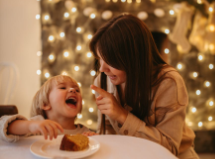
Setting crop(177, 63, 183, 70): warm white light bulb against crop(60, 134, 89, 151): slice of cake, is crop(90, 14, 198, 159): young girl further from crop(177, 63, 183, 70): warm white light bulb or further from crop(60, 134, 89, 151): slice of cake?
crop(177, 63, 183, 70): warm white light bulb

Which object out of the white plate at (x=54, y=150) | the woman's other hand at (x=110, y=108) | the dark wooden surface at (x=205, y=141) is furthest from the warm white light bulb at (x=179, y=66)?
the white plate at (x=54, y=150)

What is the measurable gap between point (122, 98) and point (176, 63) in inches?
55.9

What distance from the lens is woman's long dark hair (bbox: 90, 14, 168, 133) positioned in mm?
938

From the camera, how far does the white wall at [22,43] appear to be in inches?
65.8

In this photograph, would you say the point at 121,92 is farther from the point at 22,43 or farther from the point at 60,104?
the point at 22,43

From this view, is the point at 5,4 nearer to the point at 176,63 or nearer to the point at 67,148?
the point at 67,148

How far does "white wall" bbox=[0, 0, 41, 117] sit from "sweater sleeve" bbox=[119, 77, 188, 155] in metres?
1.20

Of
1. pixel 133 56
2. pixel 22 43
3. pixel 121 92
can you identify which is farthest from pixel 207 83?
pixel 22 43

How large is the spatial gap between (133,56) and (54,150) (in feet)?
1.77

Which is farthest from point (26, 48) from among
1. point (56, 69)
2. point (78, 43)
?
point (78, 43)

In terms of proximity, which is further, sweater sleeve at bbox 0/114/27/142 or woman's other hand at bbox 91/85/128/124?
woman's other hand at bbox 91/85/128/124

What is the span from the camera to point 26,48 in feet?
7.00

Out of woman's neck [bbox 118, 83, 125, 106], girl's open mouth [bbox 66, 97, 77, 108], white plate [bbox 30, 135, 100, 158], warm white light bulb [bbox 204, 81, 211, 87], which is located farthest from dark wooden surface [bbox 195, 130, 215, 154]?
white plate [bbox 30, 135, 100, 158]

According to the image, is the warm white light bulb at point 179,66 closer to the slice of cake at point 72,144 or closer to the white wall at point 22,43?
the white wall at point 22,43
